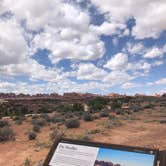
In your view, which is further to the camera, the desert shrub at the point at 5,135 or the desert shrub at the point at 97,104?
the desert shrub at the point at 97,104

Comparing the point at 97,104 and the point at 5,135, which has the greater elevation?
the point at 97,104

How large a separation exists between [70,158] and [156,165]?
1.31 meters

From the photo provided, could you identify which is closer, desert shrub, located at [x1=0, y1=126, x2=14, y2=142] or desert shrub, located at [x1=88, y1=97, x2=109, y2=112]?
desert shrub, located at [x1=0, y1=126, x2=14, y2=142]

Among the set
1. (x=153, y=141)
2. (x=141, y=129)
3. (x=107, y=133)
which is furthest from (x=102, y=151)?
(x=141, y=129)

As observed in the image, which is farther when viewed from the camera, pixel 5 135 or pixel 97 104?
pixel 97 104

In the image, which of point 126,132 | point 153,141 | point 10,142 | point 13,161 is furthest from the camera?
point 126,132

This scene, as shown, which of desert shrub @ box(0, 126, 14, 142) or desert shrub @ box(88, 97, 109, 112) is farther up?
desert shrub @ box(88, 97, 109, 112)

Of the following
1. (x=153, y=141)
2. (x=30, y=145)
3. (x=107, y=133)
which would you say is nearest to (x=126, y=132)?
(x=107, y=133)

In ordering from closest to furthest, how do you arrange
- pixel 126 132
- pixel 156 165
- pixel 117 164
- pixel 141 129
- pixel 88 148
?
pixel 156 165 < pixel 117 164 < pixel 88 148 < pixel 126 132 < pixel 141 129

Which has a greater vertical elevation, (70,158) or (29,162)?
(70,158)

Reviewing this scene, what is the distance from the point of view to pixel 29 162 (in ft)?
36.0

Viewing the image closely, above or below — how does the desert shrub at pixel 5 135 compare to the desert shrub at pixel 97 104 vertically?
below

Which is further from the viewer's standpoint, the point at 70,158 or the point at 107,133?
the point at 107,133

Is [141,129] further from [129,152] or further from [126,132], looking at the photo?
[129,152]
